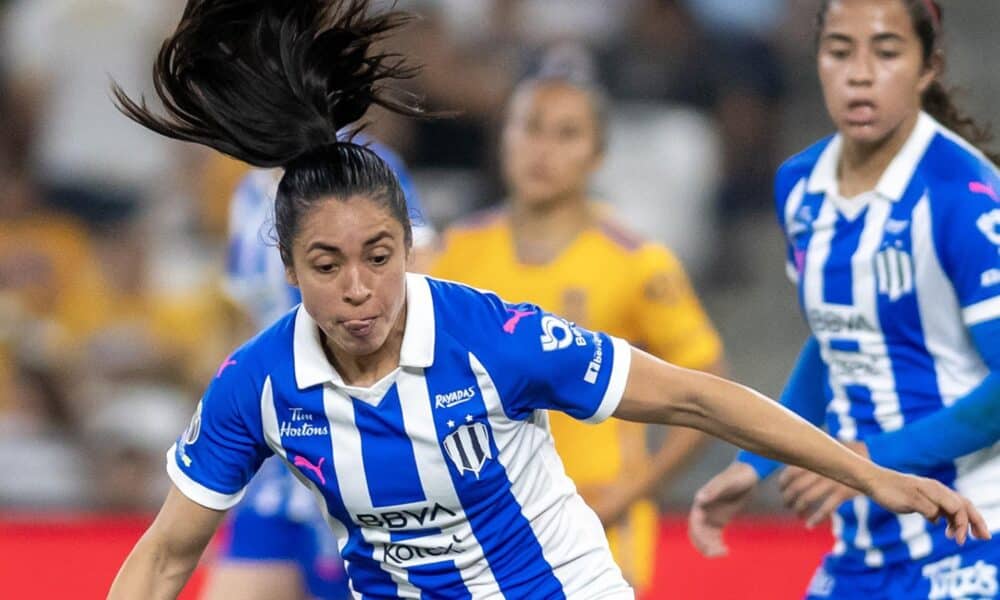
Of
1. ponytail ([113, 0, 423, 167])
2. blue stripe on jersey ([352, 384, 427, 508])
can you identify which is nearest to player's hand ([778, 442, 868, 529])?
blue stripe on jersey ([352, 384, 427, 508])

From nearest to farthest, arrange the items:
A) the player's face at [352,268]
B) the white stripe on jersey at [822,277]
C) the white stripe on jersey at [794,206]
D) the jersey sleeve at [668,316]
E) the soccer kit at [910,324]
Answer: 1. the player's face at [352,268]
2. the soccer kit at [910,324]
3. the white stripe on jersey at [822,277]
4. the white stripe on jersey at [794,206]
5. the jersey sleeve at [668,316]

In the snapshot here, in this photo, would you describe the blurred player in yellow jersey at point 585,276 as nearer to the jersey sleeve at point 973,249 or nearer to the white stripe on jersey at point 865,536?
the white stripe on jersey at point 865,536

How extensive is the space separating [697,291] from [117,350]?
261cm

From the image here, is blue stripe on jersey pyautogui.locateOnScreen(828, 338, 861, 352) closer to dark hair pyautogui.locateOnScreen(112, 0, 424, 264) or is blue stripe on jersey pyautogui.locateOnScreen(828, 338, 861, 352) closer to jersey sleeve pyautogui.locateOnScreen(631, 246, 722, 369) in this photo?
dark hair pyautogui.locateOnScreen(112, 0, 424, 264)

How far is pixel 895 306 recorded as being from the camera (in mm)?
3379

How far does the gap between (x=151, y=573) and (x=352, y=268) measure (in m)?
0.64

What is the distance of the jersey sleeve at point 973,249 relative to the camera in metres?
3.23

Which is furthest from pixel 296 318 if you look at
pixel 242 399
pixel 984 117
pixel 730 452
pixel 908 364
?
pixel 984 117

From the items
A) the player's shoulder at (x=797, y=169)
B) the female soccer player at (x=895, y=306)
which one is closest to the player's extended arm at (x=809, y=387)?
the female soccer player at (x=895, y=306)

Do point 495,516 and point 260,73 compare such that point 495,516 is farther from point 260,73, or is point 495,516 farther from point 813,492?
point 260,73

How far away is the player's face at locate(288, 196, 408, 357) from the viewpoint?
286cm

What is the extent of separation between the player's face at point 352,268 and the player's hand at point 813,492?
0.82m

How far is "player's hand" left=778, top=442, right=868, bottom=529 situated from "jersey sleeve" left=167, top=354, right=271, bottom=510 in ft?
3.20

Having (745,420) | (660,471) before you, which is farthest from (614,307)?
(745,420)
